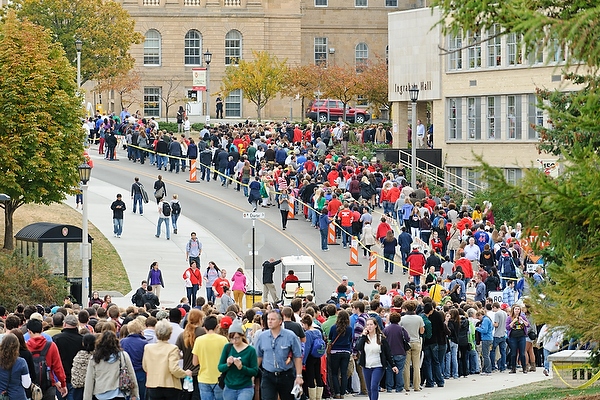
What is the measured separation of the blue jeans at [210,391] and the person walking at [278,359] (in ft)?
2.49

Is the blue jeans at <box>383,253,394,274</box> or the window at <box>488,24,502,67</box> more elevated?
the window at <box>488,24,502,67</box>

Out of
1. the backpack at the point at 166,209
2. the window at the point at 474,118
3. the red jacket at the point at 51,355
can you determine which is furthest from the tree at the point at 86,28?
the red jacket at the point at 51,355

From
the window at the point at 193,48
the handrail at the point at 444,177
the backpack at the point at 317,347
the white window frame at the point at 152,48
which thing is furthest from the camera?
the window at the point at 193,48

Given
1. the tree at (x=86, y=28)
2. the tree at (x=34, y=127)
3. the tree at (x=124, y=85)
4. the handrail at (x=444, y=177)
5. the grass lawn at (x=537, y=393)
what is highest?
the tree at (x=86, y=28)

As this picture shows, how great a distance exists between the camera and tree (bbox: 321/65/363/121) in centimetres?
7638

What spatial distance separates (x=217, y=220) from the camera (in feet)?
148

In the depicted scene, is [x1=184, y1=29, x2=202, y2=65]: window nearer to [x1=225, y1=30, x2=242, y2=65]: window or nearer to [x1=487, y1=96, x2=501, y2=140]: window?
[x1=225, y1=30, x2=242, y2=65]: window

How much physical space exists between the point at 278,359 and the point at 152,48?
7247 cm

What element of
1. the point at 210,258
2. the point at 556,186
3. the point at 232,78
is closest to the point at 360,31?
the point at 232,78

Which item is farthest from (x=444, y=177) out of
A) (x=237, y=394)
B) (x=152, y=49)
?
(x=237, y=394)

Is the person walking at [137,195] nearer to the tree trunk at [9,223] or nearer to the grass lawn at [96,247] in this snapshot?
the grass lawn at [96,247]

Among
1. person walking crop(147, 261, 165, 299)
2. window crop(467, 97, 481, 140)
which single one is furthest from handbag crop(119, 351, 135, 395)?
window crop(467, 97, 481, 140)

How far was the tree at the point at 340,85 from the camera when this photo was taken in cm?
7638

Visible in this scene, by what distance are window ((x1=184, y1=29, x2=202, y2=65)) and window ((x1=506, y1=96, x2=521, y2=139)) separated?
36.4m
